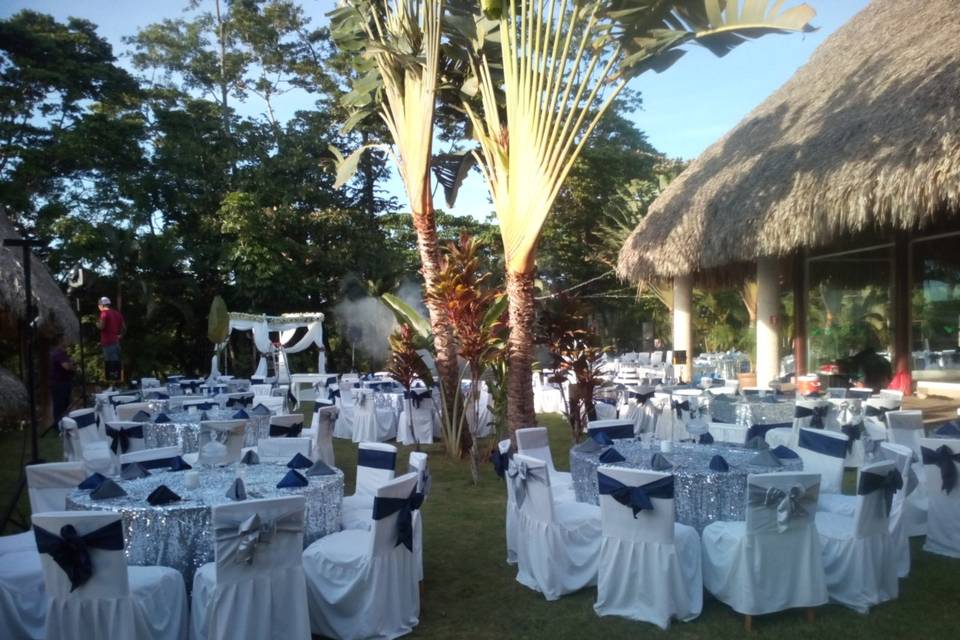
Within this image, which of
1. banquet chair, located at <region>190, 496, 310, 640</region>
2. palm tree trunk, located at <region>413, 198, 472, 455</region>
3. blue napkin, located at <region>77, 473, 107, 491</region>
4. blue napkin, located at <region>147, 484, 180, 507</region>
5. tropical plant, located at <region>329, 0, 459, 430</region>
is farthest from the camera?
palm tree trunk, located at <region>413, 198, 472, 455</region>

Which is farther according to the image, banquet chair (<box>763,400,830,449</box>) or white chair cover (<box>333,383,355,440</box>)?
white chair cover (<box>333,383,355,440</box>)

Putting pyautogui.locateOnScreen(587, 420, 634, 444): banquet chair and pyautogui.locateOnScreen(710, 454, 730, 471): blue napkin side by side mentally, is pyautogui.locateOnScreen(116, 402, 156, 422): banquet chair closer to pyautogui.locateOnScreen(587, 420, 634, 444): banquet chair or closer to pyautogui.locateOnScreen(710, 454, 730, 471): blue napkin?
pyautogui.locateOnScreen(587, 420, 634, 444): banquet chair

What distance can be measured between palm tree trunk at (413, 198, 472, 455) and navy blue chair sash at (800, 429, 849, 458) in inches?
189

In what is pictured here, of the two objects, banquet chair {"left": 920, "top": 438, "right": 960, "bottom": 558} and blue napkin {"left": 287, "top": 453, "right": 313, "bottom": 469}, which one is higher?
blue napkin {"left": 287, "top": 453, "right": 313, "bottom": 469}

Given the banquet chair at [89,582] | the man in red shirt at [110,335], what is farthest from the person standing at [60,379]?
the banquet chair at [89,582]

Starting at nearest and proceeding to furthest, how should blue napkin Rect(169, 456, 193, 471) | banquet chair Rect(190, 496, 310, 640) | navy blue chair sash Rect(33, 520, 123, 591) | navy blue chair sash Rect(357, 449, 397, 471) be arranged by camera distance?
navy blue chair sash Rect(33, 520, 123, 591)
banquet chair Rect(190, 496, 310, 640)
blue napkin Rect(169, 456, 193, 471)
navy blue chair sash Rect(357, 449, 397, 471)

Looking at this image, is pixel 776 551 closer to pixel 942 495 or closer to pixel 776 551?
pixel 776 551

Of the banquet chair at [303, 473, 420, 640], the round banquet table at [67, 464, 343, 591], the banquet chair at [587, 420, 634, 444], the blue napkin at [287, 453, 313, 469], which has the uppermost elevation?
the banquet chair at [587, 420, 634, 444]

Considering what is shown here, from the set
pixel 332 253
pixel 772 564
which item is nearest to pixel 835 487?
pixel 772 564

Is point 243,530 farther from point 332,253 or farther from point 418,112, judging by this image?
point 332,253

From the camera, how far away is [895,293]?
12828 millimetres

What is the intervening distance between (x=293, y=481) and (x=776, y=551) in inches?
116

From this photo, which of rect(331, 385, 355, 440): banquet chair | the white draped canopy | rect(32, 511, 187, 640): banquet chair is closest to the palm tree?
rect(331, 385, 355, 440): banquet chair

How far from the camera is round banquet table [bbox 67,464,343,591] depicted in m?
4.35
